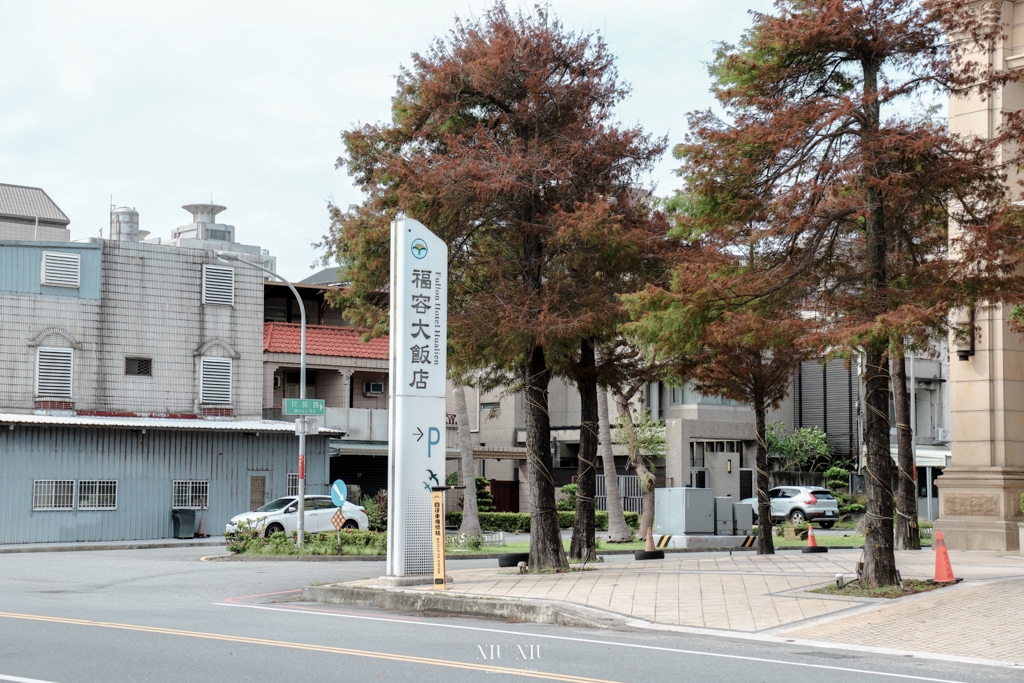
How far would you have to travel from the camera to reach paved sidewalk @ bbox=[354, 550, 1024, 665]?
12148mm

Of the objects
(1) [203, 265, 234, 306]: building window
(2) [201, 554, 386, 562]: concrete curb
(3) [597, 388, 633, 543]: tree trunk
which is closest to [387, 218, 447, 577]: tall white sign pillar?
(2) [201, 554, 386, 562]: concrete curb

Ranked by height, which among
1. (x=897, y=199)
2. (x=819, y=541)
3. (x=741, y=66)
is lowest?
(x=819, y=541)

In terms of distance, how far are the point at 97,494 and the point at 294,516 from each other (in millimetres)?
5890

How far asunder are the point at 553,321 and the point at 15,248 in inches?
878

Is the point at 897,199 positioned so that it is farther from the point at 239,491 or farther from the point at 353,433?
the point at 353,433

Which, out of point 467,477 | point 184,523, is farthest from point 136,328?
point 467,477

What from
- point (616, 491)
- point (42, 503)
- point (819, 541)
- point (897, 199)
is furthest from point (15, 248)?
point (897, 199)

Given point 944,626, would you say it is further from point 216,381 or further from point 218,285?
point 218,285

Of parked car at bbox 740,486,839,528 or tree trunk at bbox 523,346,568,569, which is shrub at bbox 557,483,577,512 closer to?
parked car at bbox 740,486,839,528

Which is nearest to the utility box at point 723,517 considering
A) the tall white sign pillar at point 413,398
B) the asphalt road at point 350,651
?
the tall white sign pillar at point 413,398

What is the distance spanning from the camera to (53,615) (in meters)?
14.0

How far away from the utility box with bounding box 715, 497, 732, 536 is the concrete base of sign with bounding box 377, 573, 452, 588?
15.6 meters

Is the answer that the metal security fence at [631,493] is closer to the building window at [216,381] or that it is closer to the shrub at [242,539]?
the building window at [216,381]

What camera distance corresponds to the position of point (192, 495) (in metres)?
35.2
